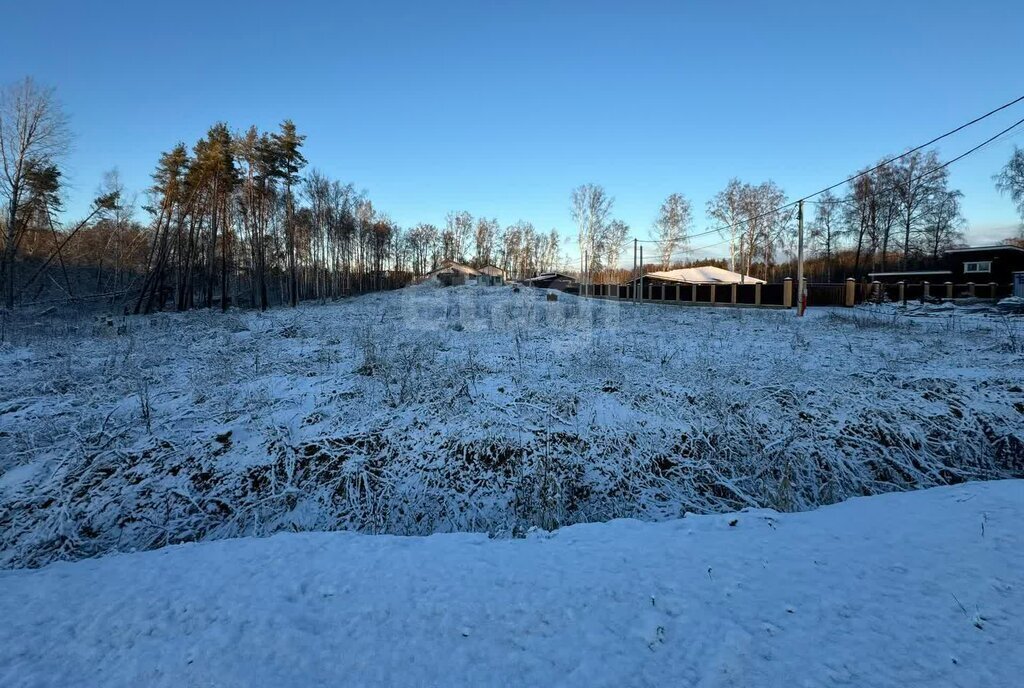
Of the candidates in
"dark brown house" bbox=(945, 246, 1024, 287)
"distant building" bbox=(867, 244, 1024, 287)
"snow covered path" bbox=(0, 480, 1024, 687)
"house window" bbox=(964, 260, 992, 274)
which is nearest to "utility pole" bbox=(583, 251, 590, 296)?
"distant building" bbox=(867, 244, 1024, 287)

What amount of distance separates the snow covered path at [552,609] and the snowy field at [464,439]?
0.95 metres

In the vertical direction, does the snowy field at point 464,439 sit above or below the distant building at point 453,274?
below

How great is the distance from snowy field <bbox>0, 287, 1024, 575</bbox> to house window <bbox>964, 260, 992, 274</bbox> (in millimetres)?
40137

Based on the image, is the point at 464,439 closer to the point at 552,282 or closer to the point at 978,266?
the point at 978,266

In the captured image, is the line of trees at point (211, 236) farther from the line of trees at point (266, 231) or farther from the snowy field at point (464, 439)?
the snowy field at point (464, 439)

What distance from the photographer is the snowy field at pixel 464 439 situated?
4543 mm

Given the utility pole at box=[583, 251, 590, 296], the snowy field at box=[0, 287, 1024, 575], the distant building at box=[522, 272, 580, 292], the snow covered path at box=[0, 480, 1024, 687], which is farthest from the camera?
the distant building at box=[522, 272, 580, 292]

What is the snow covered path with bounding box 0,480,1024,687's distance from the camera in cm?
217

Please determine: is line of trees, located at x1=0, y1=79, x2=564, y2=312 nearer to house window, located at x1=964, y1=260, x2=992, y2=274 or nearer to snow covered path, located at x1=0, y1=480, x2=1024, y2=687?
snow covered path, located at x1=0, y1=480, x2=1024, y2=687

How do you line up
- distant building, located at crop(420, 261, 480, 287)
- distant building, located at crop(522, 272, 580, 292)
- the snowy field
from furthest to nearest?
distant building, located at crop(522, 272, 580, 292) → distant building, located at crop(420, 261, 480, 287) → the snowy field

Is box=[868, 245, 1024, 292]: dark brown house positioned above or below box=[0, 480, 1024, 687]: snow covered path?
above

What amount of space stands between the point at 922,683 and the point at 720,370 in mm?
7077

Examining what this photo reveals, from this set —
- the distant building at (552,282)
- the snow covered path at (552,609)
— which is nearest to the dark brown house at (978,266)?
the distant building at (552,282)

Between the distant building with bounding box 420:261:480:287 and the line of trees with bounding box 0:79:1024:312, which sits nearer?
the line of trees with bounding box 0:79:1024:312
